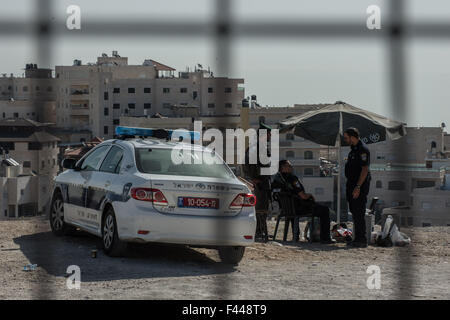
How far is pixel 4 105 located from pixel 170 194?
47952mm

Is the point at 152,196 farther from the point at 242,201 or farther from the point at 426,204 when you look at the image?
the point at 426,204

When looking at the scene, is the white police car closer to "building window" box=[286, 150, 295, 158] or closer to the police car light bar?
the police car light bar

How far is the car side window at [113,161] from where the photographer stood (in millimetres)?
7711

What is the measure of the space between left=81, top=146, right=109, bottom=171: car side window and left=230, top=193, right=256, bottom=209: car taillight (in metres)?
1.85

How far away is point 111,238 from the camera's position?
723cm

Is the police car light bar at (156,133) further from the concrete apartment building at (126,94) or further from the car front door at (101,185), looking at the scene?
the concrete apartment building at (126,94)

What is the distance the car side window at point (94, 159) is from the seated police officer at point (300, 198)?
216cm

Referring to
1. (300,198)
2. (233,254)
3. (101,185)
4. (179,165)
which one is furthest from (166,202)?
(300,198)

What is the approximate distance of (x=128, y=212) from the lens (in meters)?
6.96

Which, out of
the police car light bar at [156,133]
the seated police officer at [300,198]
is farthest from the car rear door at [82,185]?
the seated police officer at [300,198]

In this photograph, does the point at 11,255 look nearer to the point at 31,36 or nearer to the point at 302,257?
the point at 302,257

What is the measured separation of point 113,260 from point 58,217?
77.1 inches

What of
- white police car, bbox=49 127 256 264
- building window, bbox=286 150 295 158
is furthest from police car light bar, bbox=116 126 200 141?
building window, bbox=286 150 295 158
